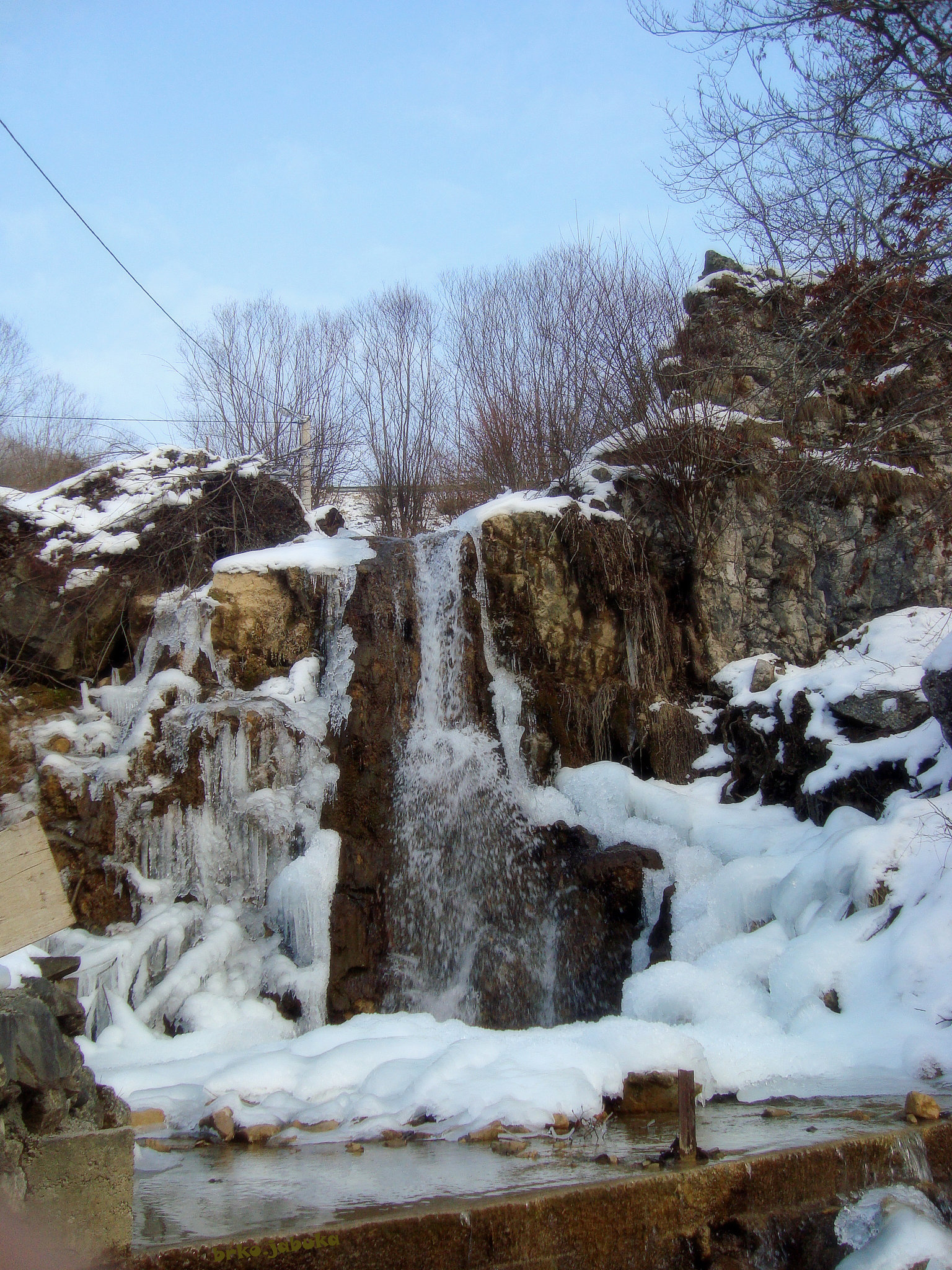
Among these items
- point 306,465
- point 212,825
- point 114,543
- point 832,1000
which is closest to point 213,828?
point 212,825

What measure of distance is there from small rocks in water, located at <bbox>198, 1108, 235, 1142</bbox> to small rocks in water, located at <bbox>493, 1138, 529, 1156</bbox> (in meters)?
1.26

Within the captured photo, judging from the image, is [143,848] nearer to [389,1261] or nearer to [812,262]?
[389,1261]

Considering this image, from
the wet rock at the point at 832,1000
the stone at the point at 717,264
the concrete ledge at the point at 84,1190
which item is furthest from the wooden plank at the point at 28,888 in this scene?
the stone at the point at 717,264

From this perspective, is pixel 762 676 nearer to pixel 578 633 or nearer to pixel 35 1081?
pixel 578 633

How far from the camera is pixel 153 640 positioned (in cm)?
866

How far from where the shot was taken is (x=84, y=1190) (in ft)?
8.05

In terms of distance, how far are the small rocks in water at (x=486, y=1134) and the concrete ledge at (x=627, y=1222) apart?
870 mm

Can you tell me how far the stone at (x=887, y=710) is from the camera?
690cm

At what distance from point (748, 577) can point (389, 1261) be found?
847cm

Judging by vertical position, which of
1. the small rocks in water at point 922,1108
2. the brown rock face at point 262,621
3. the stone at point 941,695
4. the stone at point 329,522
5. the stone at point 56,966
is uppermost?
the stone at point 329,522

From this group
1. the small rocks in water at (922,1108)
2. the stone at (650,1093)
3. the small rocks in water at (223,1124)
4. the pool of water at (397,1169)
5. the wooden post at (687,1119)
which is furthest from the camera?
the stone at (650,1093)

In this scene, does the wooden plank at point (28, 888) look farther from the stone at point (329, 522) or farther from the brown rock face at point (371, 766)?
the stone at point (329, 522)

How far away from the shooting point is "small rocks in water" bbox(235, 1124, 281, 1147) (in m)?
3.90

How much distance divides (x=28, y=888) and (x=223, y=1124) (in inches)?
80.3
